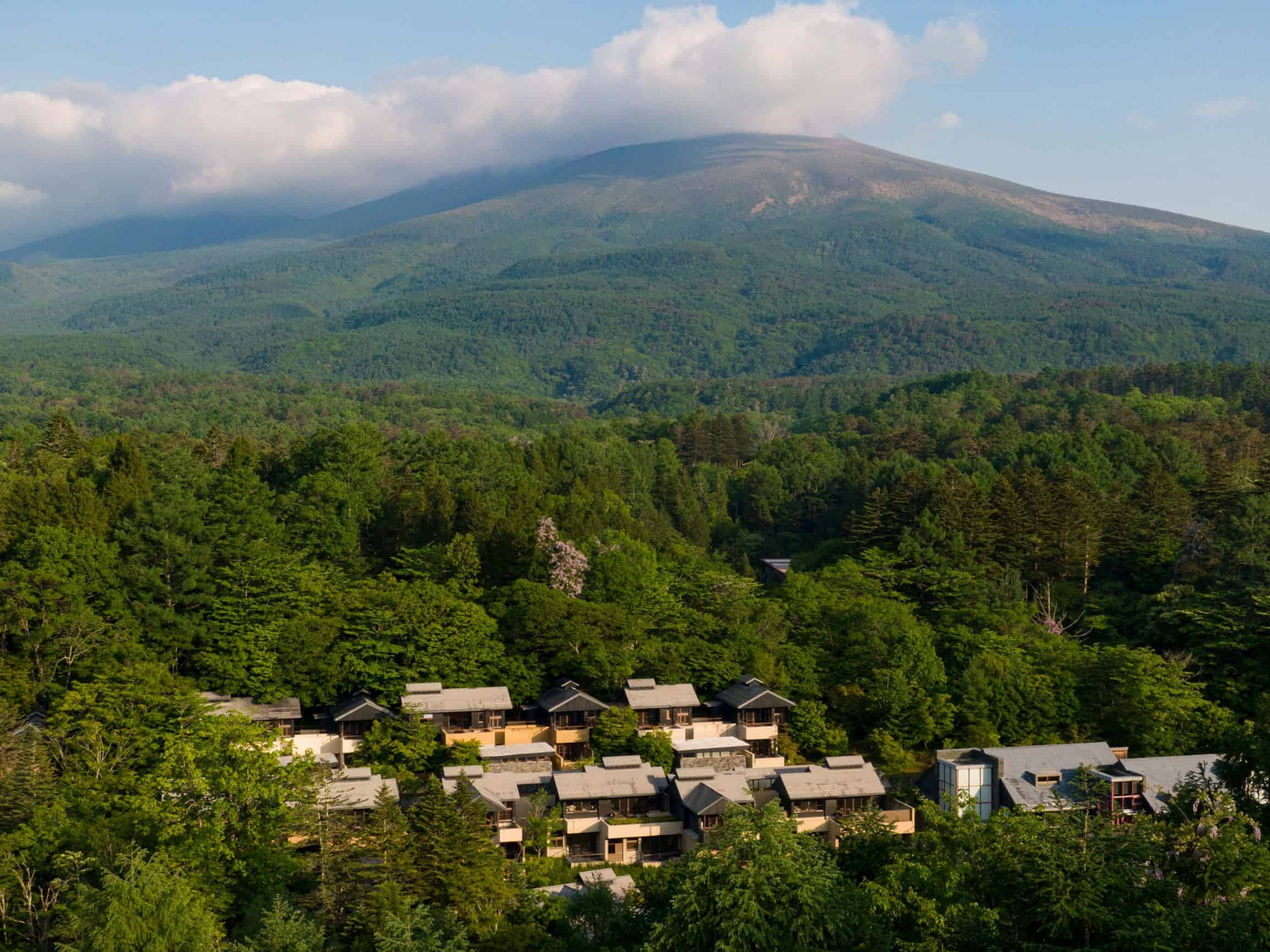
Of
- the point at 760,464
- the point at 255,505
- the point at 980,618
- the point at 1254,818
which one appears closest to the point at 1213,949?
the point at 1254,818

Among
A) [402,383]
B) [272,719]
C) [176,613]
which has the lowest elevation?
[402,383]

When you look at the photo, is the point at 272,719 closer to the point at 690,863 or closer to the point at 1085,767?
the point at 690,863

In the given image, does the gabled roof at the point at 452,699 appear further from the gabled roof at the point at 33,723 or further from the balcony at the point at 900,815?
the balcony at the point at 900,815

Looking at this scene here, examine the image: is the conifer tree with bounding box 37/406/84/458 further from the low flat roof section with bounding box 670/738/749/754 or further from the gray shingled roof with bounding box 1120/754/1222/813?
the gray shingled roof with bounding box 1120/754/1222/813

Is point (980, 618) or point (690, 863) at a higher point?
point (690, 863)

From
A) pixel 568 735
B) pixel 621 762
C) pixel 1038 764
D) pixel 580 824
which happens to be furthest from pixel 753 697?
pixel 1038 764

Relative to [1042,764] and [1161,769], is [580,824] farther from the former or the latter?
[1161,769]
